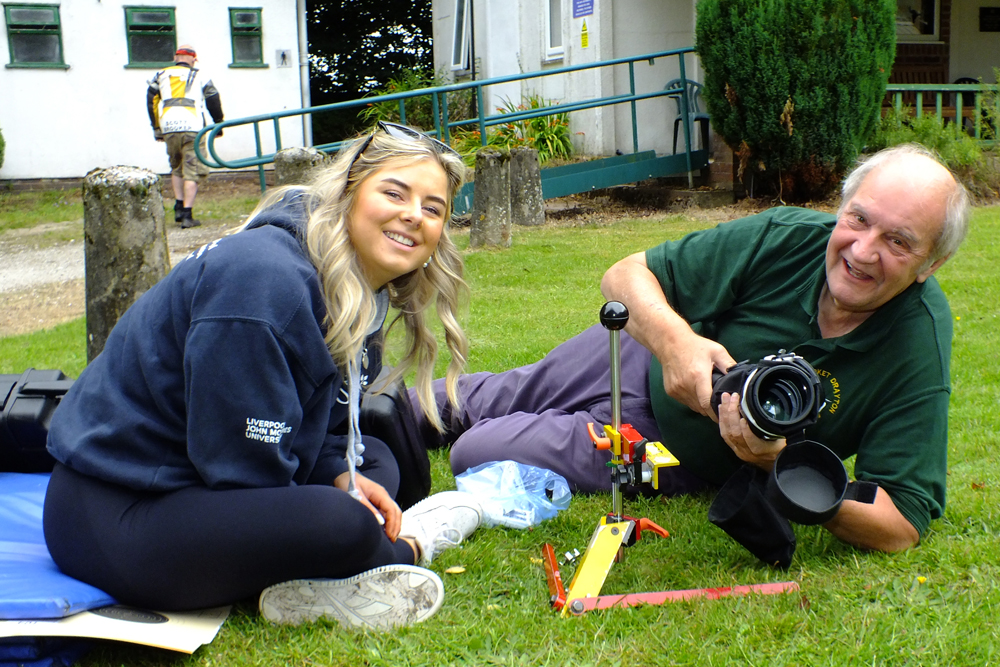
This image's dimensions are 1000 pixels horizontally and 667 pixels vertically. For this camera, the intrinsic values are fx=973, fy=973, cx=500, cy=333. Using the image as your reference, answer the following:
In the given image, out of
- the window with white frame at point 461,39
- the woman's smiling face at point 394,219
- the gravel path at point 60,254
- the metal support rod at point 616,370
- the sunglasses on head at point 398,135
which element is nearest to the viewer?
the metal support rod at point 616,370

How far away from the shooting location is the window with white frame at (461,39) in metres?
16.9

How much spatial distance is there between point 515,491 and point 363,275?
1.12 meters

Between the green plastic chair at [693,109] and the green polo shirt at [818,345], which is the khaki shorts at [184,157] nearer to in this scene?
the green plastic chair at [693,109]

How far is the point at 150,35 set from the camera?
15.7m

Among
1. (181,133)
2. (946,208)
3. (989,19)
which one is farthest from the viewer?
(989,19)

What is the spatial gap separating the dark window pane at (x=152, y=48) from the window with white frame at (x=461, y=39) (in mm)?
4865

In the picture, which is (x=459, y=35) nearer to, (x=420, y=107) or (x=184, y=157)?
(x=420, y=107)

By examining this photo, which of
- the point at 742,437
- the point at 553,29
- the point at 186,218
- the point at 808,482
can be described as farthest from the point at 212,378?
the point at 553,29

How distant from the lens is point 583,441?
352cm

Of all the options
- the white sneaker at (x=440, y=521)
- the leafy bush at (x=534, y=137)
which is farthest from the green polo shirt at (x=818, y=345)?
the leafy bush at (x=534, y=137)

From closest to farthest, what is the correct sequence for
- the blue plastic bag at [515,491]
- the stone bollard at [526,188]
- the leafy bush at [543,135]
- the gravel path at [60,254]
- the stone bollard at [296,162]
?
the blue plastic bag at [515,491] → the stone bollard at [296,162] → the gravel path at [60,254] → the stone bollard at [526,188] → the leafy bush at [543,135]

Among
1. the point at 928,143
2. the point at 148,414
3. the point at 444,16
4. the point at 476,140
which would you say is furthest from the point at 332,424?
the point at 444,16

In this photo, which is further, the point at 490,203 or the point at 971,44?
the point at 971,44

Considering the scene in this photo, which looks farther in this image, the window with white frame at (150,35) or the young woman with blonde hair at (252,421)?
the window with white frame at (150,35)
